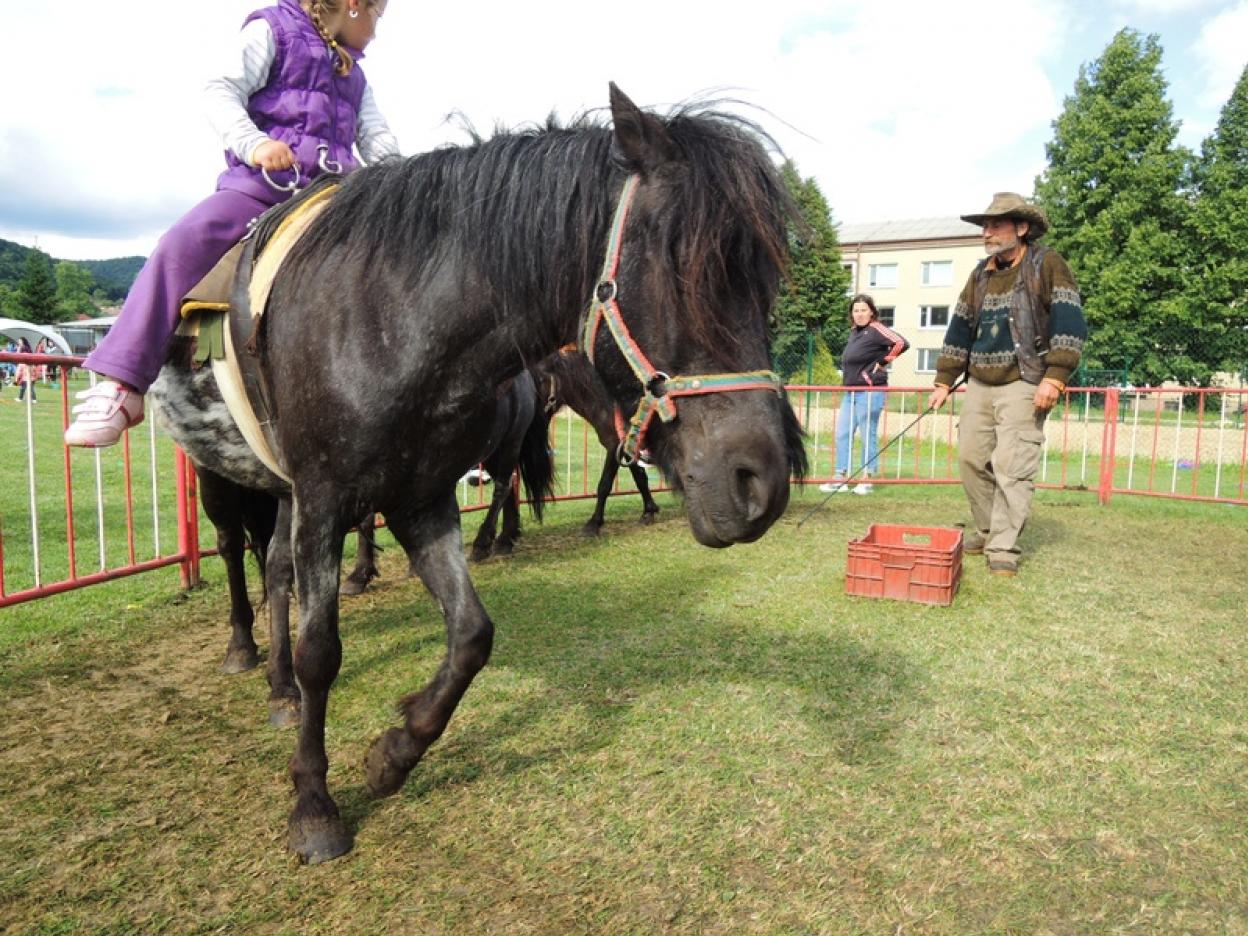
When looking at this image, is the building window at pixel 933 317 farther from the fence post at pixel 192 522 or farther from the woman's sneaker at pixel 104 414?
the woman's sneaker at pixel 104 414

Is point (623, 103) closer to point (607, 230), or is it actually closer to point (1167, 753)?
point (607, 230)

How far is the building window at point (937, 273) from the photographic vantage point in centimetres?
4741

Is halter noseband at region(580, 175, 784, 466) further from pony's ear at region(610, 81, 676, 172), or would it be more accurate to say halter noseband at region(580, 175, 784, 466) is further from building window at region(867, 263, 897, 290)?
building window at region(867, 263, 897, 290)

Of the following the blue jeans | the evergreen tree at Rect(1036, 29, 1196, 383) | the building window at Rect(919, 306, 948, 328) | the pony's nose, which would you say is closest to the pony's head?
the pony's nose

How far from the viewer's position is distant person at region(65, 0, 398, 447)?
2.73 meters

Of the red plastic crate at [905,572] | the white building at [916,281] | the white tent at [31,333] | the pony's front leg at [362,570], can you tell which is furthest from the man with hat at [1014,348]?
the white building at [916,281]

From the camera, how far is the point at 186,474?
5520mm

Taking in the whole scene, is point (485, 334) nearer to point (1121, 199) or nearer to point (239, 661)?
point (239, 661)

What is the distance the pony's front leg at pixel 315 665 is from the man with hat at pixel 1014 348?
192 inches

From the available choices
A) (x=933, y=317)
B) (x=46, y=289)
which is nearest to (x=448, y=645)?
(x=933, y=317)

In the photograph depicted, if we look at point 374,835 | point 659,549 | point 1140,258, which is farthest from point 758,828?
point 1140,258

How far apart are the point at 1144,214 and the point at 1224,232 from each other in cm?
274

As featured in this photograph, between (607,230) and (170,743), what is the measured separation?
8.73 feet

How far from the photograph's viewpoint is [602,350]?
1.94 metres
